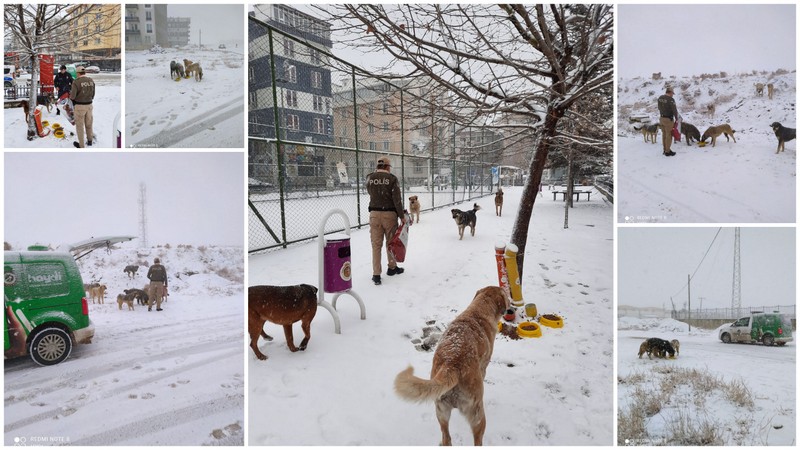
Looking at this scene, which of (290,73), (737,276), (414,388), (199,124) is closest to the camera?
(414,388)

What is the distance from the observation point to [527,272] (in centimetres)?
390

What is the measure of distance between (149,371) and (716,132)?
3.55m

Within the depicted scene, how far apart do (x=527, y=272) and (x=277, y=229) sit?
3.01 m

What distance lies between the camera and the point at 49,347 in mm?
2203

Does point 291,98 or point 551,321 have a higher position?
point 291,98

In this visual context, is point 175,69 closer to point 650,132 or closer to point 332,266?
point 332,266

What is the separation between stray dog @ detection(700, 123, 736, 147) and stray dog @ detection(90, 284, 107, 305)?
3.78 meters

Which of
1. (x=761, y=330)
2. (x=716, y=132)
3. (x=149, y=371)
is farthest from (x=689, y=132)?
(x=149, y=371)

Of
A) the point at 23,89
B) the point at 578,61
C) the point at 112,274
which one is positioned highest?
the point at 578,61

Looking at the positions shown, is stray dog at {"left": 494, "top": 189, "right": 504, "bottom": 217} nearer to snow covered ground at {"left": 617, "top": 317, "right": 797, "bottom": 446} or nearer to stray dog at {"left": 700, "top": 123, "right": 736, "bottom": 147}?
stray dog at {"left": 700, "top": 123, "right": 736, "bottom": 147}

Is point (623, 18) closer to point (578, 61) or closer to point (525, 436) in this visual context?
point (578, 61)

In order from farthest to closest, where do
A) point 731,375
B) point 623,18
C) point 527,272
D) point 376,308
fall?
point 527,272, point 376,308, point 623,18, point 731,375

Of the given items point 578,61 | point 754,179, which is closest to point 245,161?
point 578,61

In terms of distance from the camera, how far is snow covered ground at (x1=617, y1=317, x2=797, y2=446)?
195cm
